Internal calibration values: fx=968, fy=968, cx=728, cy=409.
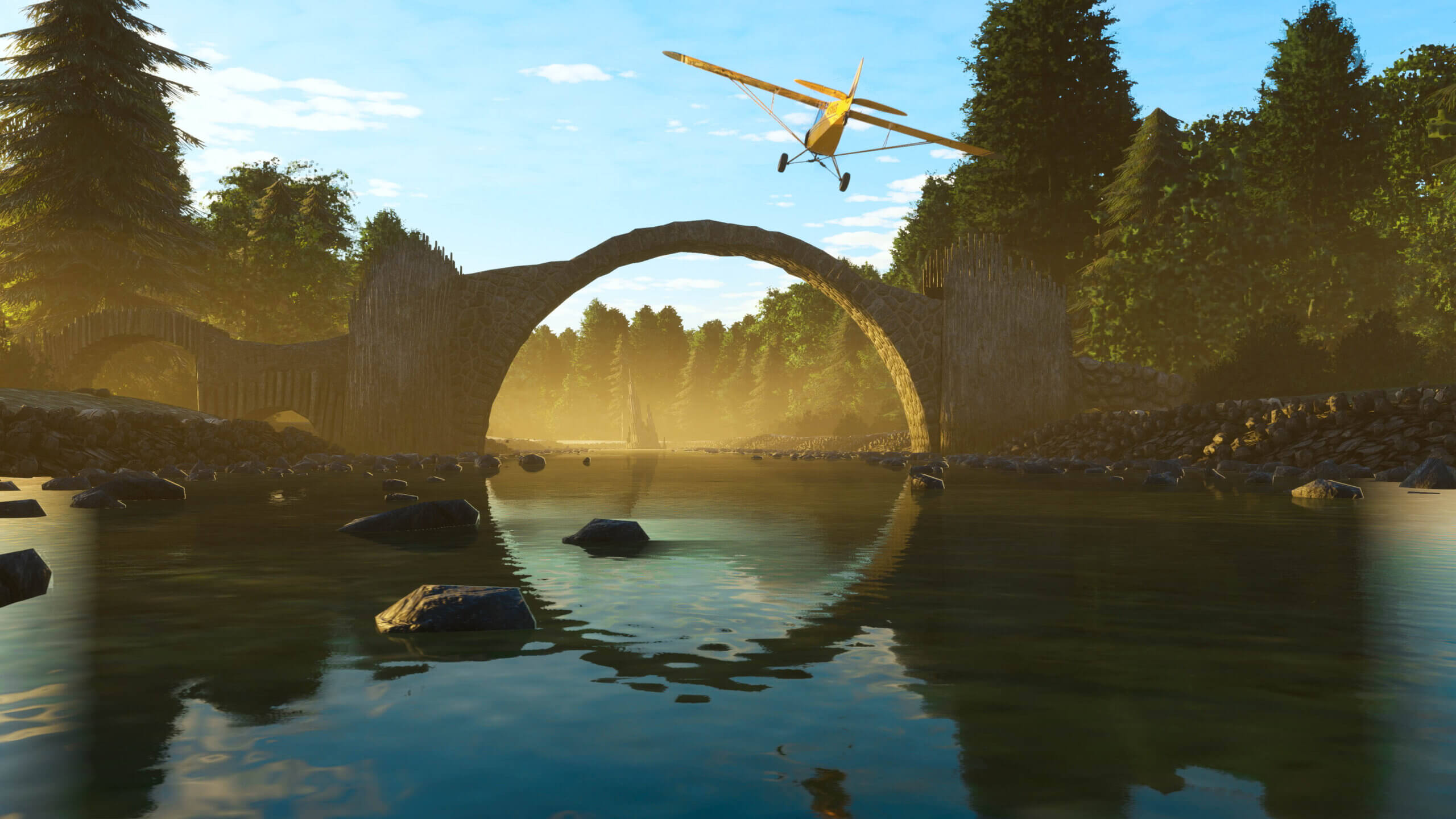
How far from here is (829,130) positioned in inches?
987

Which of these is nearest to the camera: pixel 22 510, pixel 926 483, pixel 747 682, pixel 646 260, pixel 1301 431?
pixel 747 682

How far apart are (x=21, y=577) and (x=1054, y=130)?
3027 cm

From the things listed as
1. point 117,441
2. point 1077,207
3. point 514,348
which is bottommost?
point 117,441

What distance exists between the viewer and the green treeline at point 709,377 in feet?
159

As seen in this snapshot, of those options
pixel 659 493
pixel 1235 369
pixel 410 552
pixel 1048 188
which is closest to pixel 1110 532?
pixel 410 552

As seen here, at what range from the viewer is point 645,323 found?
265ft

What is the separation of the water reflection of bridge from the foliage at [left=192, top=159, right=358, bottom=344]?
30.6 meters

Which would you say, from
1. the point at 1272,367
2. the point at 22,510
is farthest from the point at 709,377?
the point at 22,510

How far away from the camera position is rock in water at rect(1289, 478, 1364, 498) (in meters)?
9.17

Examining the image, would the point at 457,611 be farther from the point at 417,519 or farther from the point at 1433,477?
the point at 1433,477

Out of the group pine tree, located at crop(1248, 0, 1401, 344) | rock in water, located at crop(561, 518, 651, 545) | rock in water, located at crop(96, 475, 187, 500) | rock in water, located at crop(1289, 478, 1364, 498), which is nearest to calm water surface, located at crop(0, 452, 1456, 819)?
rock in water, located at crop(561, 518, 651, 545)

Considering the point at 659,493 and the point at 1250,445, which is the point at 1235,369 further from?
the point at 659,493

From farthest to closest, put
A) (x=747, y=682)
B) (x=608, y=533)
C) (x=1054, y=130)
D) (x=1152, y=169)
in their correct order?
1. (x=1054, y=130)
2. (x=1152, y=169)
3. (x=608, y=533)
4. (x=747, y=682)

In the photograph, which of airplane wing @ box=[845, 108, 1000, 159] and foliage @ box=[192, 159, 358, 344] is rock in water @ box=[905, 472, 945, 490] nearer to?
airplane wing @ box=[845, 108, 1000, 159]
